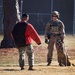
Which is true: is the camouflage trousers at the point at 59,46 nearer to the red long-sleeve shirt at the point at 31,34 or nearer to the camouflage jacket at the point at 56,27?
the camouflage jacket at the point at 56,27

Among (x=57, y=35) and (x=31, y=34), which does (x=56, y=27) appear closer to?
(x=57, y=35)

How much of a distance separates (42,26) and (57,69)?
80.7 feet

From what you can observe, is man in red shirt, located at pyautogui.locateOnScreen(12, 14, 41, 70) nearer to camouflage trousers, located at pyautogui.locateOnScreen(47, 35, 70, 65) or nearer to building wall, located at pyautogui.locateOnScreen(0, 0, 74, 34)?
camouflage trousers, located at pyautogui.locateOnScreen(47, 35, 70, 65)

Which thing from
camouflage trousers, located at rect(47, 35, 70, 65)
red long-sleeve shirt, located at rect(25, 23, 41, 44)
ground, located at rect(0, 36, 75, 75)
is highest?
red long-sleeve shirt, located at rect(25, 23, 41, 44)

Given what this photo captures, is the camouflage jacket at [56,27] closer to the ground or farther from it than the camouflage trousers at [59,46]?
farther from it

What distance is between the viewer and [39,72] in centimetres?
1276

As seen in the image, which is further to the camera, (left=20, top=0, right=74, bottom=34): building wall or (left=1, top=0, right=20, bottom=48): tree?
(left=20, top=0, right=74, bottom=34): building wall

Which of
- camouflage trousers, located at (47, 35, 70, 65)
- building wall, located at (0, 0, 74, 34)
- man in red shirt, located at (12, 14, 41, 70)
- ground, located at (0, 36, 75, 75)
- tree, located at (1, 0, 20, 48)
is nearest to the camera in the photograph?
ground, located at (0, 36, 75, 75)

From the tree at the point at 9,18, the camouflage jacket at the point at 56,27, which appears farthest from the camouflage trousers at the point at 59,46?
the tree at the point at 9,18

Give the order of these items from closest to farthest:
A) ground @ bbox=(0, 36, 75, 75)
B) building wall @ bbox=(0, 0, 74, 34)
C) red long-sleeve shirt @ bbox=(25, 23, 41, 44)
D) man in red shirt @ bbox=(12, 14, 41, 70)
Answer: ground @ bbox=(0, 36, 75, 75)
red long-sleeve shirt @ bbox=(25, 23, 41, 44)
man in red shirt @ bbox=(12, 14, 41, 70)
building wall @ bbox=(0, 0, 74, 34)

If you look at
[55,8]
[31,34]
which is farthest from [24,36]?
[55,8]

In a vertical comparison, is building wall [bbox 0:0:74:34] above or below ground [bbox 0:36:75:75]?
above

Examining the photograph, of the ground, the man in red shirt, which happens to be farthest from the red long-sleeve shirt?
the ground

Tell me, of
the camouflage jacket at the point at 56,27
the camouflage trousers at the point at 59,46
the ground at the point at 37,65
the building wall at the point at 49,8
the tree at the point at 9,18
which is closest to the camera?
the ground at the point at 37,65
